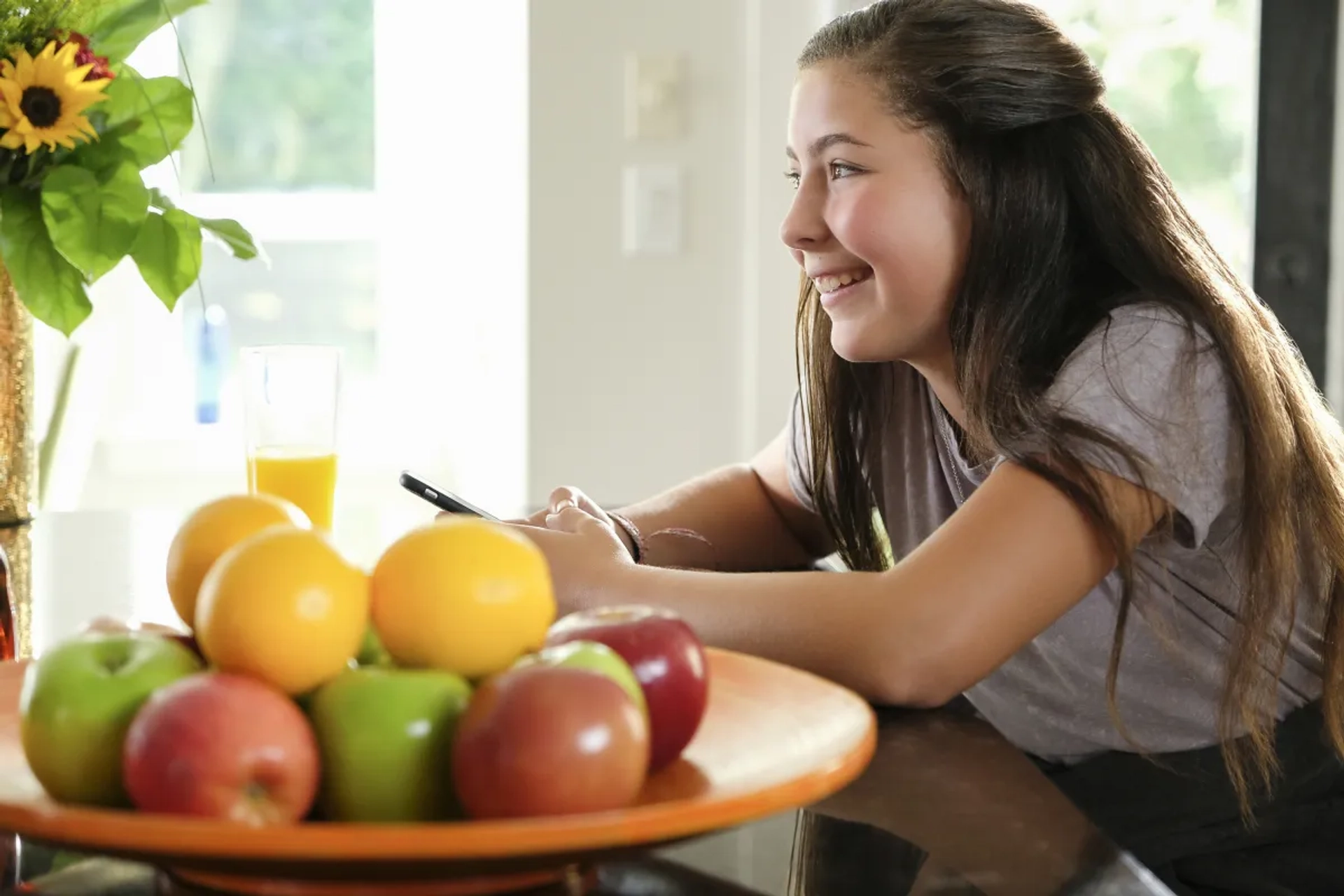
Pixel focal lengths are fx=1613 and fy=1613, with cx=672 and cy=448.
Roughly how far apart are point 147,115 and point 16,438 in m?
0.31

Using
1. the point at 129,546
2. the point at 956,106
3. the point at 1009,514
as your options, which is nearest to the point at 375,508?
the point at 129,546

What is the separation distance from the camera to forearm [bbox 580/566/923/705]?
93 centimetres

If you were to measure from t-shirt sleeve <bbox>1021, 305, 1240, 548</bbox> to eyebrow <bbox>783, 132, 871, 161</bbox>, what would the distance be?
25cm

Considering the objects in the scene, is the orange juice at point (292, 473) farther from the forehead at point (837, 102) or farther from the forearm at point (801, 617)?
the forehead at point (837, 102)

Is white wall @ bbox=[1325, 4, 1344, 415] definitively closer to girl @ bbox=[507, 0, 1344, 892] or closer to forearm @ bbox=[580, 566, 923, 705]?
girl @ bbox=[507, 0, 1344, 892]

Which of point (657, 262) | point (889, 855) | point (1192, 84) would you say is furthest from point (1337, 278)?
point (889, 855)

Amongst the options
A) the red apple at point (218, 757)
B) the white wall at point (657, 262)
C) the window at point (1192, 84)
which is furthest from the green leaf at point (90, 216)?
the window at point (1192, 84)

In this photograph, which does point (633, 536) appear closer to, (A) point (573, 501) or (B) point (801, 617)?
A: (A) point (573, 501)

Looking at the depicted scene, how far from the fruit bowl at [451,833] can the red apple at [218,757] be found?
1cm

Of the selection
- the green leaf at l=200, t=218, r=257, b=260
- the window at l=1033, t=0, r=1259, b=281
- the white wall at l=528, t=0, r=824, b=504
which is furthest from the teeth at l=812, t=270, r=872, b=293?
the window at l=1033, t=0, r=1259, b=281

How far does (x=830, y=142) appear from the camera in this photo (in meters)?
1.25

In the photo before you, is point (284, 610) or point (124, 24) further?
point (124, 24)

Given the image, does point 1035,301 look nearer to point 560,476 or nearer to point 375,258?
point 560,476

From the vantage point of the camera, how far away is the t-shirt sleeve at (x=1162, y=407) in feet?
3.38
